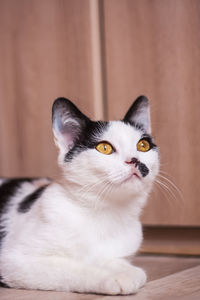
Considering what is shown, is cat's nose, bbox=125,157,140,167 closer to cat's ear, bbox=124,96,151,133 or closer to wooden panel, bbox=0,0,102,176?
cat's ear, bbox=124,96,151,133

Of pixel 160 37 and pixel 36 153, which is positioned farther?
pixel 36 153

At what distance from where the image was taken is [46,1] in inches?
74.9

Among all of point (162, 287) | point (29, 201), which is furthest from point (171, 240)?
point (29, 201)

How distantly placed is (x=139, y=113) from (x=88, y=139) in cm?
25

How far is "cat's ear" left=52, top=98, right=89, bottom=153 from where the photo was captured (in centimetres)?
134

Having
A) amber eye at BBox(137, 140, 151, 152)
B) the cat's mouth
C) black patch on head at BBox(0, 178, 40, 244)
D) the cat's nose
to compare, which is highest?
amber eye at BBox(137, 140, 151, 152)

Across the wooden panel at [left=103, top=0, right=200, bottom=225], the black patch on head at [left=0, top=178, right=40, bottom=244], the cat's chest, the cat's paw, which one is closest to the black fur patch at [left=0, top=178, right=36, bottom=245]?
the black patch on head at [left=0, top=178, right=40, bottom=244]

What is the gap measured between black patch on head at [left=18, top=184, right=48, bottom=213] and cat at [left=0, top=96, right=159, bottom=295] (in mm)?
13

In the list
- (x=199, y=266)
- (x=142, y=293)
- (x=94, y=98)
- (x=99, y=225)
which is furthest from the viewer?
(x=94, y=98)

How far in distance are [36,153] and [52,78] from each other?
1.11ft

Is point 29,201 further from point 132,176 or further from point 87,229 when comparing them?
point 132,176

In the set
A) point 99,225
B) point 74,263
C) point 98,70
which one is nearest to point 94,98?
point 98,70

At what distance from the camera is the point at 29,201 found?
4.89 ft

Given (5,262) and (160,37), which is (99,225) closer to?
(5,262)
